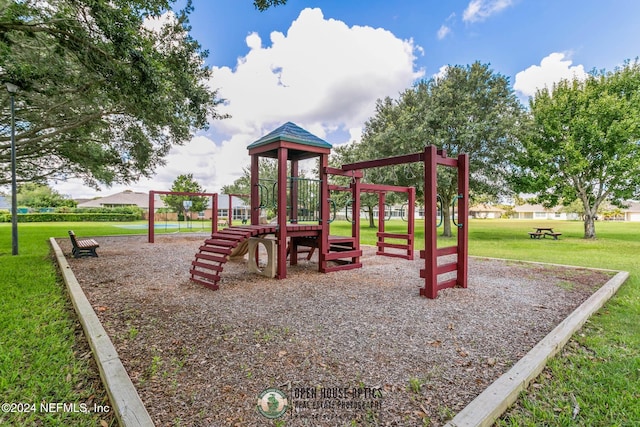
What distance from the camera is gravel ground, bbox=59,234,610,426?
212 cm

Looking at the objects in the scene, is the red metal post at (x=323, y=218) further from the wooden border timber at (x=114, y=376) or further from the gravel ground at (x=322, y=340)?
the wooden border timber at (x=114, y=376)

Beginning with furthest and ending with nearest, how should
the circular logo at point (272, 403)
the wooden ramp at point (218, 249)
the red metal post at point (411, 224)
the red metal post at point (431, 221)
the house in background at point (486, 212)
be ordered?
1. the house in background at point (486, 212)
2. the red metal post at point (411, 224)
3. the wooden ramp at point (218, 249)
4. the red metal post at point (431, 221)
5. the circular logo at point (272, 403)

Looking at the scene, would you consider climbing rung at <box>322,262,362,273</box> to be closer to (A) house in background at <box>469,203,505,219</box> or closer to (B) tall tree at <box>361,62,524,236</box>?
(B) tall tree at <box>361,62,524,236</box>

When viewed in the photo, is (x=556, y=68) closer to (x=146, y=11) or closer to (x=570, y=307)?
(x=570, y=307)

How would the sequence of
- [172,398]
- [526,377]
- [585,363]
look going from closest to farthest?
[172,398] → [526,377] → [585,363]

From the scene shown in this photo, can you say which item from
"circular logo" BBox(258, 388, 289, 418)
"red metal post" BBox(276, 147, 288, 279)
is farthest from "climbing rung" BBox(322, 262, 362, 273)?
"circular logo" BBox(258, 388, 289, 418)

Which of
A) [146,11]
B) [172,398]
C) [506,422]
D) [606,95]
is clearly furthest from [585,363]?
[606,95]

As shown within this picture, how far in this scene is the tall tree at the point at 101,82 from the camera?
4922mm

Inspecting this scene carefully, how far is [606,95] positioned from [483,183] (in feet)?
21.0

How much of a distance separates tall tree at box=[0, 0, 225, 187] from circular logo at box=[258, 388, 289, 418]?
500 centimetres

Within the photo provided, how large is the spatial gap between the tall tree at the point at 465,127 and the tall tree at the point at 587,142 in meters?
1.37

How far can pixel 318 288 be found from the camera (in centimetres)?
536

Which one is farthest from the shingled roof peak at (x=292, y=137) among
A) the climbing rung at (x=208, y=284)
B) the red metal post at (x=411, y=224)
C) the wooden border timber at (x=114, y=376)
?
the wooden border timber at (x=114, y=376)

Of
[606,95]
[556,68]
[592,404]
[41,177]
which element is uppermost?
[556,68]
